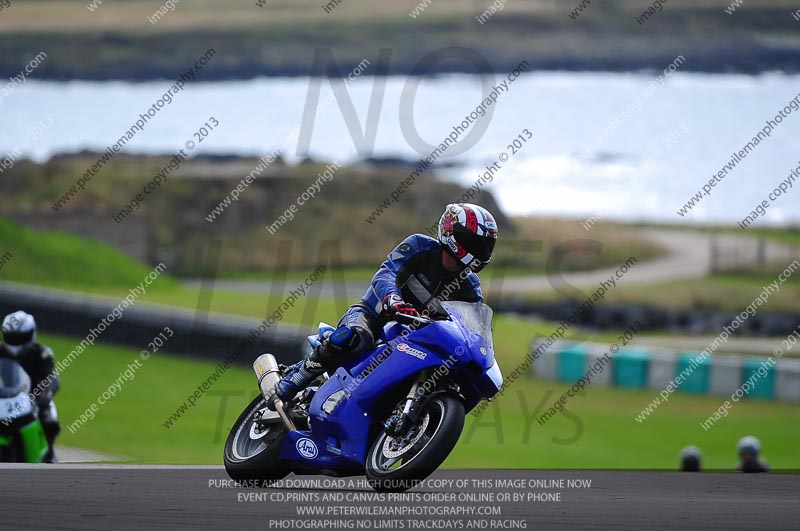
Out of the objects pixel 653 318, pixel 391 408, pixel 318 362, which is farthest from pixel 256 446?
pixel 653 318

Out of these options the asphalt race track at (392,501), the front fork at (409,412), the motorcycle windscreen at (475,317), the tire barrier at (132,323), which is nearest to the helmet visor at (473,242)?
the motorcycle windscreen at (475,317)

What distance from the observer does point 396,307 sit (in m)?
7.68

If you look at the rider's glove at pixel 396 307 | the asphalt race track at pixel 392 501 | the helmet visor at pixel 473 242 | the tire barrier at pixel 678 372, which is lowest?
the asphalt race track at pixel 392 501

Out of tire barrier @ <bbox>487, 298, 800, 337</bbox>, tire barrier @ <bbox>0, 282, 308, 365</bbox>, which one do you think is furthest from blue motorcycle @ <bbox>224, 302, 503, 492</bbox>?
tire barrier @ <bbox>487, 298, 800, 337</bbox>

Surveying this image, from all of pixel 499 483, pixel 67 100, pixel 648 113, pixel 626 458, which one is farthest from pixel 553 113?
pixel 499 483

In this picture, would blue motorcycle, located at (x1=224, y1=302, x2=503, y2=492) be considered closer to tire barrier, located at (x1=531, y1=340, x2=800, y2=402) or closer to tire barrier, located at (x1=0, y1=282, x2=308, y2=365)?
tire barrier, located at (x1=0, y1=282, x2=308, y2=365)

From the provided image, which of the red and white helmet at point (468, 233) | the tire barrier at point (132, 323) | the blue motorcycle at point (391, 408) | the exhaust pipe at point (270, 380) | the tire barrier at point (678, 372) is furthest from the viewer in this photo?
the tire barrier at point (678, 372)

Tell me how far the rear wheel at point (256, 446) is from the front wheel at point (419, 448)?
83 cm

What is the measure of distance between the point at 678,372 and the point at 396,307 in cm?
1624

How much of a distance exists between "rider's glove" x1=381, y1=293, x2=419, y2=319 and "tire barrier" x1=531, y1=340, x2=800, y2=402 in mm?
15795

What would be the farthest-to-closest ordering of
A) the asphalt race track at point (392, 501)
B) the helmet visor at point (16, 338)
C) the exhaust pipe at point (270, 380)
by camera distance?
the helmet visor at point (16, 338), the exhaust pipe at point (270, 380), the asphalt race track at point (392, 501)

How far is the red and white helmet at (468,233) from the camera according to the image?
7828 millimetres

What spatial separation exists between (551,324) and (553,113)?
513 cm

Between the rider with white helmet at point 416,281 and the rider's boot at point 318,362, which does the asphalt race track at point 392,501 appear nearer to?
the rider's boot at point 318,362
